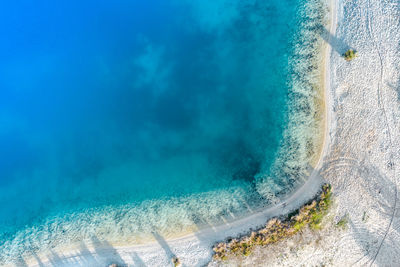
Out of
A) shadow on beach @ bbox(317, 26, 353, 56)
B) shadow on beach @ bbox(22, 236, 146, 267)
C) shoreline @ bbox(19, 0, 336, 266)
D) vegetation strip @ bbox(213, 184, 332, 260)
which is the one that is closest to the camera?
vegetation strip @ bbox(213, 184, 332, 260)

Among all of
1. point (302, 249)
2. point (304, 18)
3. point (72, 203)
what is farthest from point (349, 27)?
point (72, 203)

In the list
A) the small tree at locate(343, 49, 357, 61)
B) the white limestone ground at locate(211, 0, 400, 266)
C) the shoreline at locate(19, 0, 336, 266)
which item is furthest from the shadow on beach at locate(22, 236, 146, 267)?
the small tree at locate(343, 49, 357, 61)

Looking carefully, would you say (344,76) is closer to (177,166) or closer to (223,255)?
(177,166)

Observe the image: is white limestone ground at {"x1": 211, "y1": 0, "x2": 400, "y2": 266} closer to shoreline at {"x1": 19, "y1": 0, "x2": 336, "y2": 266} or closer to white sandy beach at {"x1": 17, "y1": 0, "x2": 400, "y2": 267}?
white sandy beach at {"x1": 17, "y1": 0, "x2": 400, "y2": 267}

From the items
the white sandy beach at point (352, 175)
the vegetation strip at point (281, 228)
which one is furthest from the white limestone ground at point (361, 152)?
the vegetation strip at point (281, 228)

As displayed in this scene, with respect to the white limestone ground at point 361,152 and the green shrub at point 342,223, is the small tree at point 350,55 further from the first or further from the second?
the green shrub at point 342,223

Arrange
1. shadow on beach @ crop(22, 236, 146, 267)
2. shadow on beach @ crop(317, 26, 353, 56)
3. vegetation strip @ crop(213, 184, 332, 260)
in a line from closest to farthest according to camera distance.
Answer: vegetation strip @ crop(213, 184, 332, 260) → shadow on beach @ crop(22, 236, 146, 267) → shadow on beach @ crop(317, 26, 353, 56)
